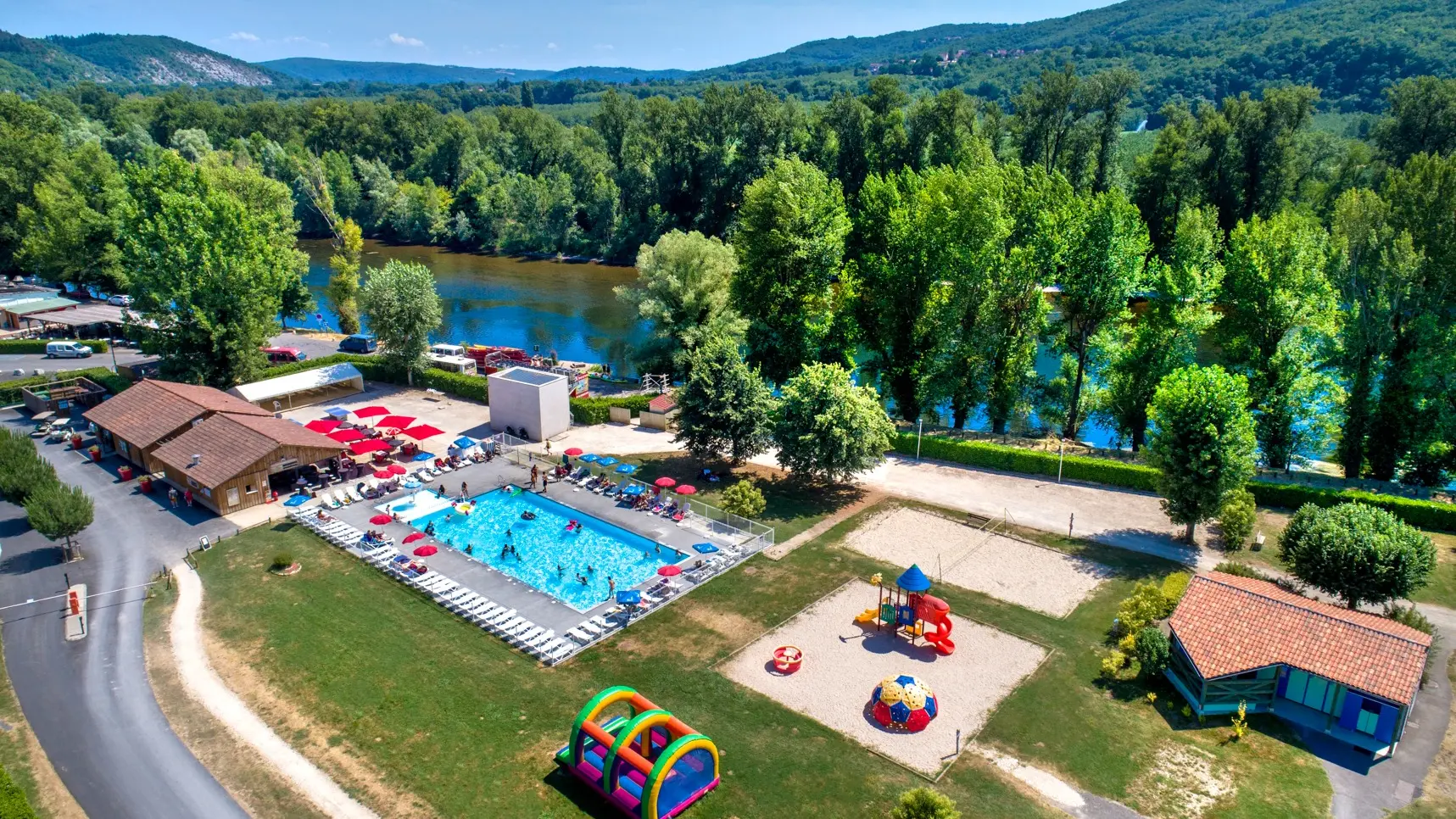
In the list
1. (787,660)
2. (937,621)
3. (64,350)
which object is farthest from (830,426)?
(64,350)

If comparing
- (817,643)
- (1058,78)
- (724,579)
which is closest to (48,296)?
(724,579)

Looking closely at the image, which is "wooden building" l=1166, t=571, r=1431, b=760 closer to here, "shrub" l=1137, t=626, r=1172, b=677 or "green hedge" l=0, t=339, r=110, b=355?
"shrub" l=1137, t=626, r=1172, b=677

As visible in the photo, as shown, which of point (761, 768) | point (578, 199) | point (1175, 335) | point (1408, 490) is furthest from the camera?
point (578, 199)

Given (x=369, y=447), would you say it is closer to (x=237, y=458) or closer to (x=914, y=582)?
(x=237, y=458)

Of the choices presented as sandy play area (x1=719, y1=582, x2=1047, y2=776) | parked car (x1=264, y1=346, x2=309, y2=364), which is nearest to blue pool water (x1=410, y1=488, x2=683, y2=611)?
sandy play area (x1=719, y1=582, x2=1047, y2=776)

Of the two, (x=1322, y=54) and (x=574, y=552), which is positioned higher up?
(x=1322, y=54)

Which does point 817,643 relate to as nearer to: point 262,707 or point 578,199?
point 262,707
